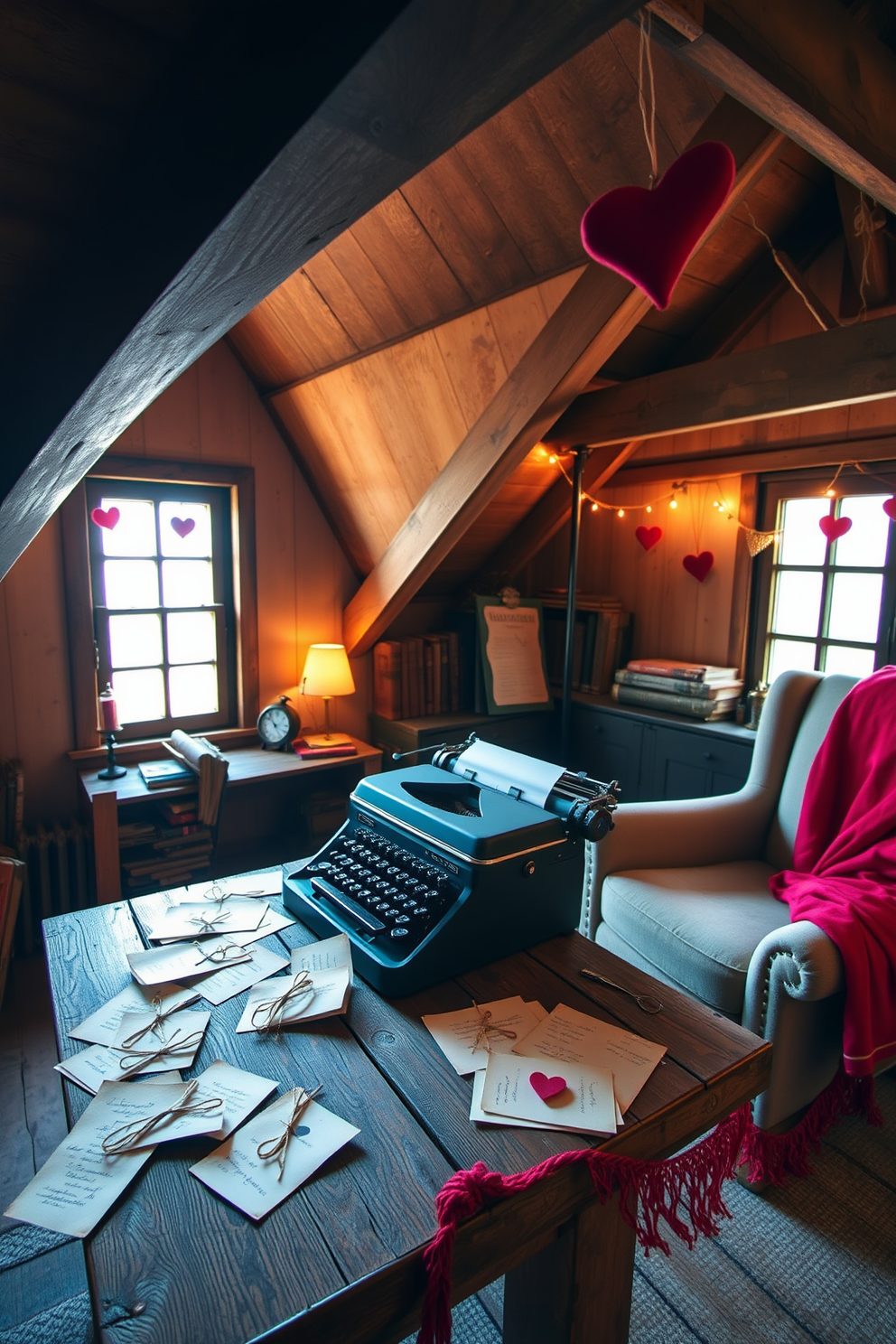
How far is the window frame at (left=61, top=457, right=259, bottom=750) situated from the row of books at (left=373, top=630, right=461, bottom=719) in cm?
59

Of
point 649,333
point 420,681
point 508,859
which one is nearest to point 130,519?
point 420,681

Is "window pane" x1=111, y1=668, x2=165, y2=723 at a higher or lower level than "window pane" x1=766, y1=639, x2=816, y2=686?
lower

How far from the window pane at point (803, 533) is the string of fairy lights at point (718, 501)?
0.18 feet

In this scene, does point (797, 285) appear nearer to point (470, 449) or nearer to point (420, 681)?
point (470, 449)

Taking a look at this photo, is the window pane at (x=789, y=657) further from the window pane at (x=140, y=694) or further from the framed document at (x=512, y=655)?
the window pane at (x=140, y=694)

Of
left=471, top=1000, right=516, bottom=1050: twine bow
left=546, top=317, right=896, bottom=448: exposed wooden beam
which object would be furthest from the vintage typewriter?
left=546, top=317, right=896, bottom=448: exposed wooden beam

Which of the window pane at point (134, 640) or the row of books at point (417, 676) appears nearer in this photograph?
the window pane at point (134, 640)

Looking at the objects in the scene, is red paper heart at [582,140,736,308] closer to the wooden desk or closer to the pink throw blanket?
the pink throw blanket

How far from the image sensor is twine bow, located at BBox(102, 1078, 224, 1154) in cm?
91

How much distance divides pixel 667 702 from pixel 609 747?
1.19 feet

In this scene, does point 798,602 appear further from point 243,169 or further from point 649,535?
point 243,169

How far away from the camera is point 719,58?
4.22 feet

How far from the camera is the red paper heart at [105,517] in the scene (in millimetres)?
2816

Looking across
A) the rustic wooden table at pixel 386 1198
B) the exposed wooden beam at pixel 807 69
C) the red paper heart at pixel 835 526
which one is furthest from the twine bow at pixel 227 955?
the red paper heart at pixel 835 526
